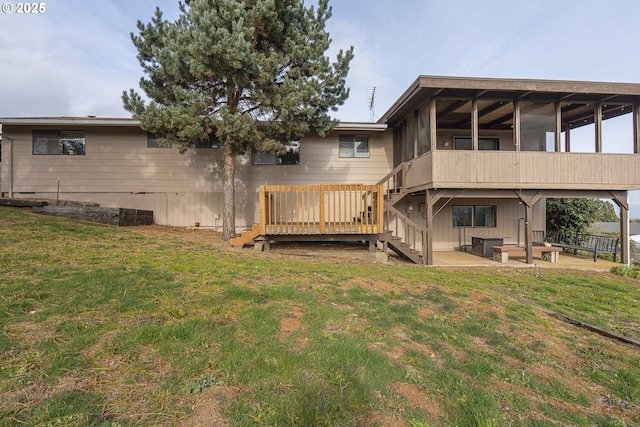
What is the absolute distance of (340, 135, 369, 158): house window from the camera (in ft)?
37.3

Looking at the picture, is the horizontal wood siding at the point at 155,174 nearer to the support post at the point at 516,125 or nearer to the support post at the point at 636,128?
the support post at the point at 516,125

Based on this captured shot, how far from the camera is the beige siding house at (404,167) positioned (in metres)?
8.44

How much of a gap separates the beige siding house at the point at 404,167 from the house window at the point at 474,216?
0.04 meters

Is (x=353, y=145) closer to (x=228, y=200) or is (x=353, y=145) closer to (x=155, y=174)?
(x=228, y=200)

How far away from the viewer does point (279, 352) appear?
8.40 ft

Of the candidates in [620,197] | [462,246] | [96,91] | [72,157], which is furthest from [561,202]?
[96,91]

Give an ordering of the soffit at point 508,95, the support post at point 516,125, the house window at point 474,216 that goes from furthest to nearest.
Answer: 1. the house window at point 474,216
2. the support post at point 516,125
3. the soffit at point 508,95

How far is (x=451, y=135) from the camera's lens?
11.7m

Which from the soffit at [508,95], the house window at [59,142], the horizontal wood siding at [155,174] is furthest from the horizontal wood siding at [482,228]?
the house window at [59,142]

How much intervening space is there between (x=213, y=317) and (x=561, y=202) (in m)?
16.0

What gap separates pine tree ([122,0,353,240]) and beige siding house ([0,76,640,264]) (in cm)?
211

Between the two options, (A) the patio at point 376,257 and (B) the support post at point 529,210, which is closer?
(A) the patio at point 376,257

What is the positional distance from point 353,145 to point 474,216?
575cm

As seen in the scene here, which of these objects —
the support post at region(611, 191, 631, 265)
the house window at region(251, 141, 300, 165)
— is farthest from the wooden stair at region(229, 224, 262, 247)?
the support post at region(611, 191, 631, 265)
